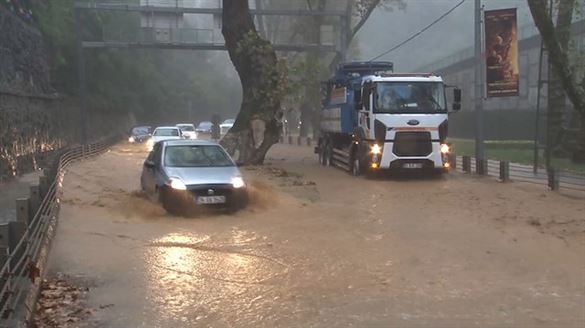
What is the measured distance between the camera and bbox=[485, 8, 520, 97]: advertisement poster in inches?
810

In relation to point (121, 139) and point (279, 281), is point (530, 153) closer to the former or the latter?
point (279, 281)

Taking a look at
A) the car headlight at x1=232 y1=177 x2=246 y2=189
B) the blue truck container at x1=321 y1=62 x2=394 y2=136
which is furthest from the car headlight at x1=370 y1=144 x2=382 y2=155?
the car headlight at x1=232 y1=177 x2=246 y2=189

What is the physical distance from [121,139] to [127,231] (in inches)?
1478

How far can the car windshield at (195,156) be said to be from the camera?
1377cm

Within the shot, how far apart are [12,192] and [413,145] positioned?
10.3 metres

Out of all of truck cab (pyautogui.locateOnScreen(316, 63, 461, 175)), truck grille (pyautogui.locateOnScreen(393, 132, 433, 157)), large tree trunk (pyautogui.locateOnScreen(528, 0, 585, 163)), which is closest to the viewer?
large tree trunk (pyautogui.locateOnScreen(528, 0, 585, 163))

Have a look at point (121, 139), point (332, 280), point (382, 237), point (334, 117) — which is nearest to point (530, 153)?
point (334, 117)

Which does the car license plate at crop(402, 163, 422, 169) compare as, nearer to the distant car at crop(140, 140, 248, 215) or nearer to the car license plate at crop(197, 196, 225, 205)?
the distant car at crop(140, 140, 248, 215)

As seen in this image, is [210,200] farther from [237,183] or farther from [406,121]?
[406,121]

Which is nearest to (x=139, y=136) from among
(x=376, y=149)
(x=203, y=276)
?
(x=376, y=149)

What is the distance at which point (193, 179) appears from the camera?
504 inches

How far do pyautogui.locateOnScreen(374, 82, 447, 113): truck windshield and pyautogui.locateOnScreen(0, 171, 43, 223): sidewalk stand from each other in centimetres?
916

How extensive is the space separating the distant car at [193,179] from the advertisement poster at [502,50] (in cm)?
1002

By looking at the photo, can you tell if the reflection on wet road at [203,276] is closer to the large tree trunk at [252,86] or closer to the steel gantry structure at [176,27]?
the large tree trunk at [252,86]
